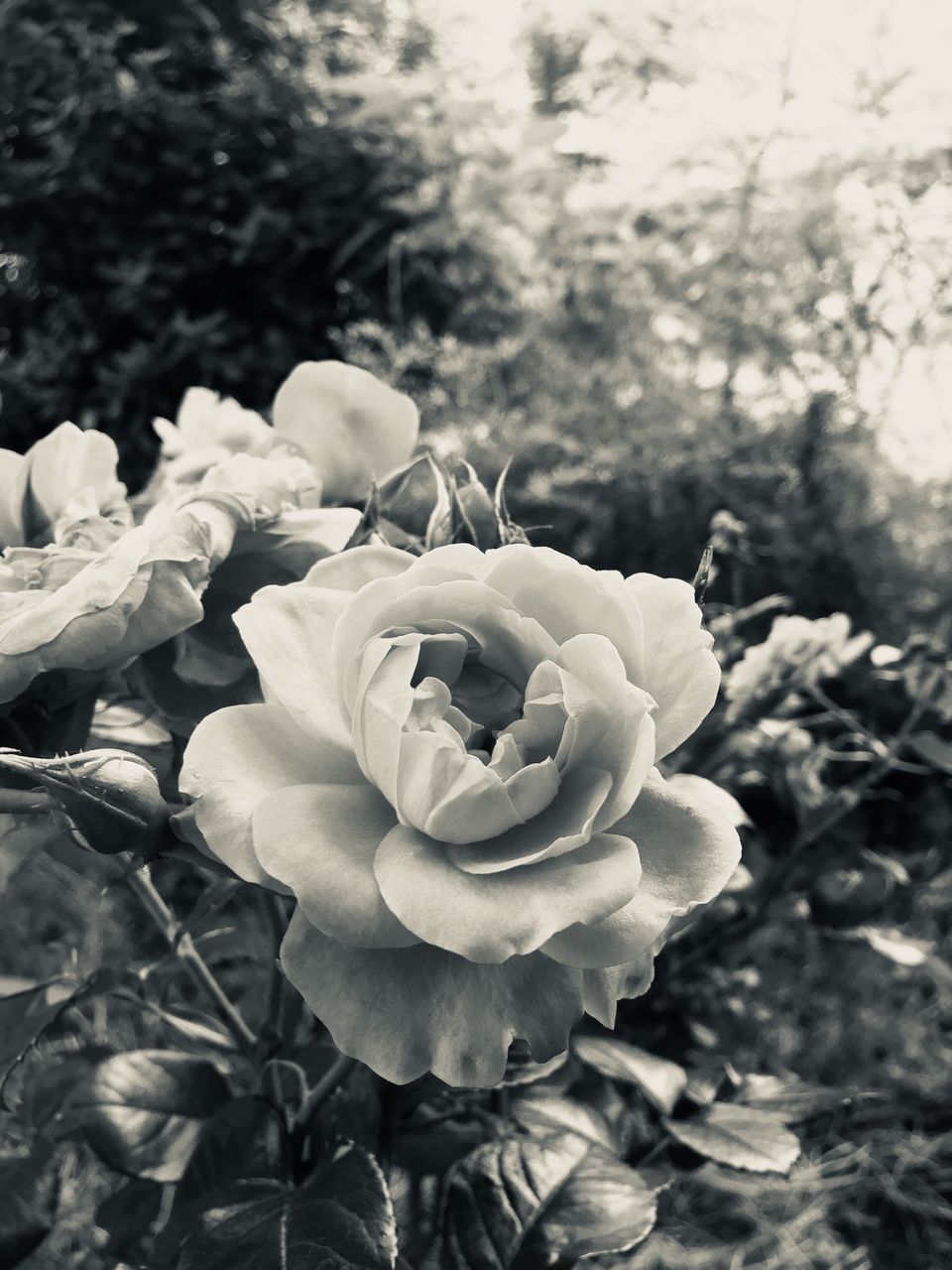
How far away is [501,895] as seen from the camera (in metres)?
0.27

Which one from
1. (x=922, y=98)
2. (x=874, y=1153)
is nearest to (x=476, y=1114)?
(x=874, y=1153)

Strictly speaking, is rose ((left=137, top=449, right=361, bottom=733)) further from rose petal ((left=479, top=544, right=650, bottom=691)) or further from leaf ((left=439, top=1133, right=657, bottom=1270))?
leaf ((left=439, top=1133, right=657, bottom=1270))

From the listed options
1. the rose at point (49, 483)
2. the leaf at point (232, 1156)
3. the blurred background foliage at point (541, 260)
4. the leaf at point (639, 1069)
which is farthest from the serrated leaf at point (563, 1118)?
the blurred background foliage at point (541, 260)

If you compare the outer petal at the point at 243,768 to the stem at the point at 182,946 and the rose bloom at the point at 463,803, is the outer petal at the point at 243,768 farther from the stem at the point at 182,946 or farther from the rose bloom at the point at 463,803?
the stem at the point at 182,946

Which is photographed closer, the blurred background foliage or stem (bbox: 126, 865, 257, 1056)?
stem (bbox: 126, 865, 257, 1056)

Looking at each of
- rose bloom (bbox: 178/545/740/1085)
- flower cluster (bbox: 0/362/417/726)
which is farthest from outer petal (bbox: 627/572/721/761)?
flower cluster (bbox: 0/362/417/726)

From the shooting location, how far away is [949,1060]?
58.7 inches

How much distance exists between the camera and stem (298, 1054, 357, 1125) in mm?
415

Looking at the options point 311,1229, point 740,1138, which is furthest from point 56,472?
point 740,1138

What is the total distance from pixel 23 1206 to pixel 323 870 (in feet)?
1.22

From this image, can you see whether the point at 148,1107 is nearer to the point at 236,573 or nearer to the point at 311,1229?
the point at 311,1229

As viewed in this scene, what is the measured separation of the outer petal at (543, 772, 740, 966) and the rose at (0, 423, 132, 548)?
26 centimetres

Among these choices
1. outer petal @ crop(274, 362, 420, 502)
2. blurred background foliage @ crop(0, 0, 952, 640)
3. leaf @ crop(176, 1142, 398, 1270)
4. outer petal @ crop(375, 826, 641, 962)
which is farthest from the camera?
blurred background foliage @ crop(0, 0, 952, 640)

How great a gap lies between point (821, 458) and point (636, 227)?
669 millimetres
